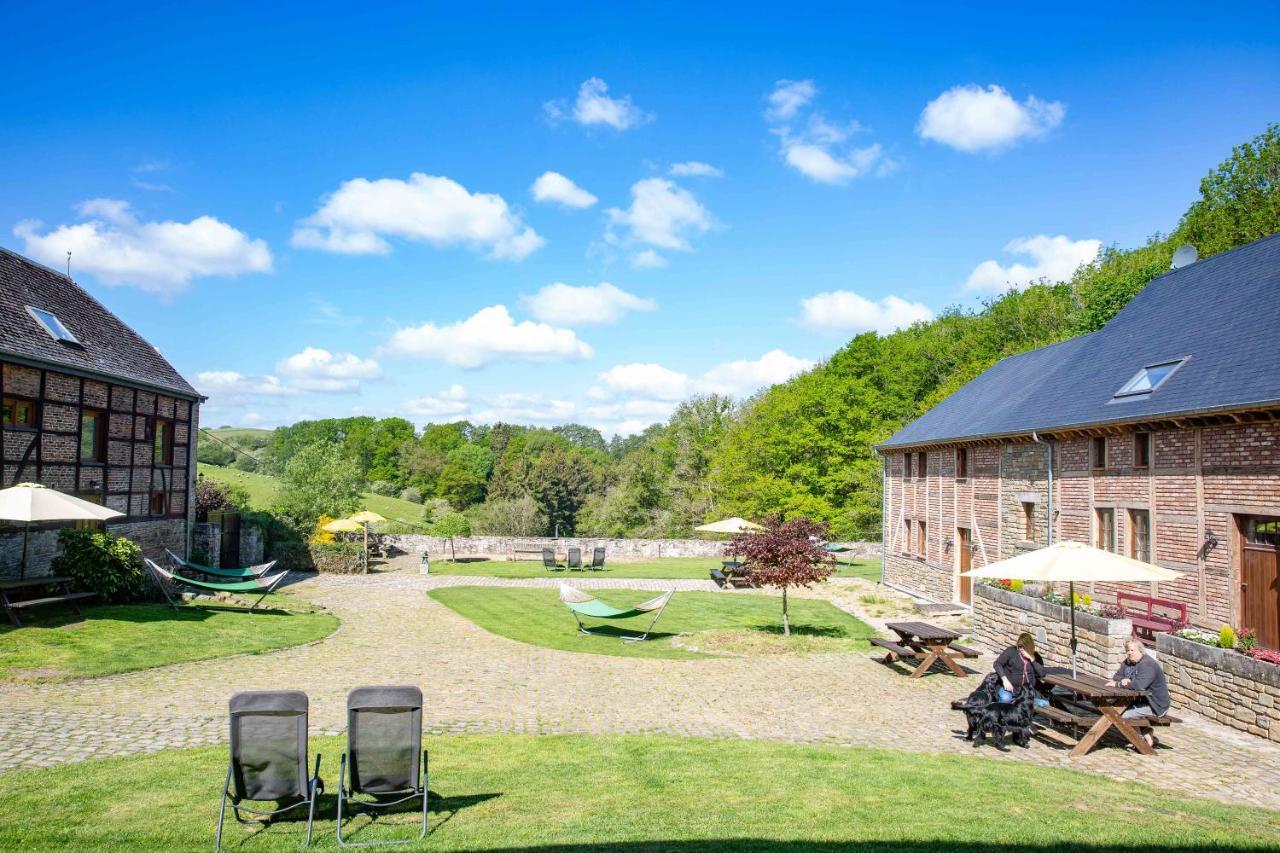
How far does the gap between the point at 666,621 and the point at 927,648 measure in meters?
7.05

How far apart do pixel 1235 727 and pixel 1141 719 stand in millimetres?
2030

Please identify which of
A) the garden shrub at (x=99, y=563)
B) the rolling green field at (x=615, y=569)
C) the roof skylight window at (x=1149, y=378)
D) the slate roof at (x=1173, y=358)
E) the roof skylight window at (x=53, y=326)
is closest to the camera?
the slate roof at (x=1173, y=358)

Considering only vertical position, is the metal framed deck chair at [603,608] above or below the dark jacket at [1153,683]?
below

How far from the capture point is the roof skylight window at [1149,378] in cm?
1482

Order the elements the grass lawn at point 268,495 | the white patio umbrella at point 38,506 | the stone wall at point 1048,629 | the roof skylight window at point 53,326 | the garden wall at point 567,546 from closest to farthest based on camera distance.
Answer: the stone wall at point 1048,629, the white patio umbrella at point 38,506, the roof skylight window at point 53,326, the garden wall at point 567,546, the grass lawn at point 268,495

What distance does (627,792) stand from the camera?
6.73 m

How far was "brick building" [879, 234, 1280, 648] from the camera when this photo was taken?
40.0ft

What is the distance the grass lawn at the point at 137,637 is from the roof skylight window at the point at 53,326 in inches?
266

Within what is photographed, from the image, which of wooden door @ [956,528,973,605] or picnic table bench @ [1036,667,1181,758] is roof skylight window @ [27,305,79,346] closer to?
picnic table bench @ [1036,667,1181,758]

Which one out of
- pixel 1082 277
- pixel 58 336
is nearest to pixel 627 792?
pixel 58 336

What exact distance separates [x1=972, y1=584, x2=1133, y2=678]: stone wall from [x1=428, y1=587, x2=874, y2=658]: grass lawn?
2477mm

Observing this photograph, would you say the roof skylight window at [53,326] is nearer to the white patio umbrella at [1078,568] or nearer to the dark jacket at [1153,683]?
the white patio umbrella at [1078,568]

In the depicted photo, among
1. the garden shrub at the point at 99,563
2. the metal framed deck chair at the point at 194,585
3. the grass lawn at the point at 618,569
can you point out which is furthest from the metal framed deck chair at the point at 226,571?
the grass lawn at the point at 618,569

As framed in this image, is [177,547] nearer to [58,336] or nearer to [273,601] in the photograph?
[273,601]
